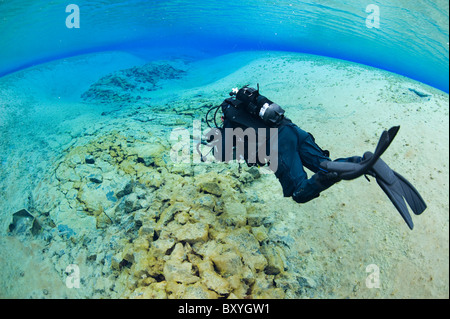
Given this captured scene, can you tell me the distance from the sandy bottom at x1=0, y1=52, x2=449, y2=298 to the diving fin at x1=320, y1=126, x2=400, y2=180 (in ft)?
5.45

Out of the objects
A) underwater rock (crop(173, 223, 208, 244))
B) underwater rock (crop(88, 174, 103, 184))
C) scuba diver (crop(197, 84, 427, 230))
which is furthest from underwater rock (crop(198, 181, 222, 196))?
underwater rock (crop(88, 174, 103, 184))

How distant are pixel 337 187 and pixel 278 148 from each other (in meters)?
2.12

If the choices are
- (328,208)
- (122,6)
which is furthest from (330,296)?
(122,6)

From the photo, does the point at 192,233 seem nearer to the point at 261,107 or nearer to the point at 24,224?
the point at 261,107

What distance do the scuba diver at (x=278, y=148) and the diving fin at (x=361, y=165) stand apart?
0.06 feet

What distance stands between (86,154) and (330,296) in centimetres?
697

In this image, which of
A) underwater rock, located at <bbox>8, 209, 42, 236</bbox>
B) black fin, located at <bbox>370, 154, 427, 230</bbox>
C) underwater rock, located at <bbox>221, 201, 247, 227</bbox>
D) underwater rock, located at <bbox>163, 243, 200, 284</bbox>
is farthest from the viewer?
underwater rock, located at <bbox>8, 209, 42, 236</bbox>

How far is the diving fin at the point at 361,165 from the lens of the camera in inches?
85.0

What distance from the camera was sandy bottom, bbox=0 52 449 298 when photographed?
305 centimetres

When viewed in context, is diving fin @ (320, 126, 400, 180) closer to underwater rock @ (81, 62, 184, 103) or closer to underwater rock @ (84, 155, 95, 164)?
underwater rock @ (84, 155, 95, 164)

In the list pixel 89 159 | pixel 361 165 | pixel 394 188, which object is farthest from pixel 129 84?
pixel 394 188

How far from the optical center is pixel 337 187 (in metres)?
4.39

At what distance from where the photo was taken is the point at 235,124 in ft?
11.6
